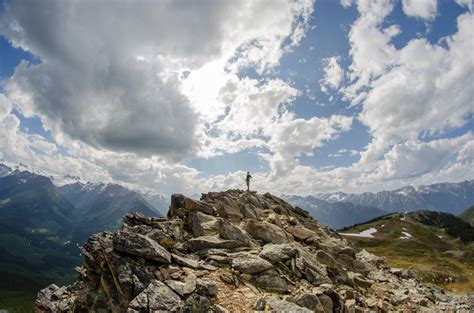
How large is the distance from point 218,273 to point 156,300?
6348 millimetres

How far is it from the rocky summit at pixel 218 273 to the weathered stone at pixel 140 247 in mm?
86

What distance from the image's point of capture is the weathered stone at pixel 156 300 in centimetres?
2369

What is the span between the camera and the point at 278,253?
33875 mm

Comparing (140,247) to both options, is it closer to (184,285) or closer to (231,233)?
(184,285)

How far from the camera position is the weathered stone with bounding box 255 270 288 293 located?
28969 millimetres

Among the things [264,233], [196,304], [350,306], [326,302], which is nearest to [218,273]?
[196,304]

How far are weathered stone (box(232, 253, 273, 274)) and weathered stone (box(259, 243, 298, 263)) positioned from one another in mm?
1684

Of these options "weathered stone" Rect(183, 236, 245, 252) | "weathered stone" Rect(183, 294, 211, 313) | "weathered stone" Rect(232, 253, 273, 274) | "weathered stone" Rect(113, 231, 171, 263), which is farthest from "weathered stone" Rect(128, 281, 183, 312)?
"weathered stone" Rect(183, 236, 245, 252)

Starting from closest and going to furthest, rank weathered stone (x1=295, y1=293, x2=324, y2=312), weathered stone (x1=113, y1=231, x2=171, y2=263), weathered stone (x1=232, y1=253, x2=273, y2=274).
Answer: weathered stone (x1=295, y1=293, x2=324, y2=312), weathered stone (x1=113, y1=231, x2=171, y2=263), weathered stone (x1=232, y1=253, x2=273, y2=274)

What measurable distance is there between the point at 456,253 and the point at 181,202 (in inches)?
6890

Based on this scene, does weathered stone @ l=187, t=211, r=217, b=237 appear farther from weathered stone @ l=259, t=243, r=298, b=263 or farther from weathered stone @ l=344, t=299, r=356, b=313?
weathered stone @ l=344, t=299, r=356, b=313

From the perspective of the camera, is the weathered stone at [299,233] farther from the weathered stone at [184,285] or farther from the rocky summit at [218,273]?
the weathered stone at [184,285]

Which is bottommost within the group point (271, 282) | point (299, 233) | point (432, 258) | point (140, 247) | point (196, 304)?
point (432, 258)

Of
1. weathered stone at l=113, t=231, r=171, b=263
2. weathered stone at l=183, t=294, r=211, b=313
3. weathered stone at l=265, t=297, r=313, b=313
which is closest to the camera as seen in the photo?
weathered stone at l=183, t=294, r=211, b=313
